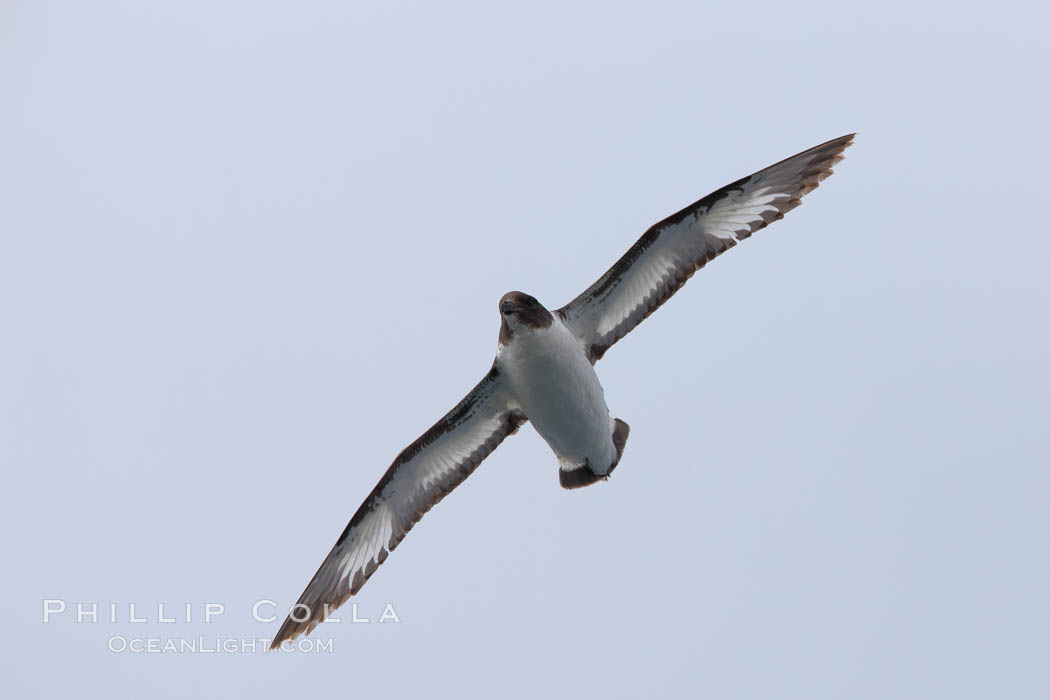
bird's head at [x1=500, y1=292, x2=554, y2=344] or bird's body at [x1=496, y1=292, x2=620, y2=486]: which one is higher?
bird's head at [x1=500, y1=292, x2=554, y2=344]

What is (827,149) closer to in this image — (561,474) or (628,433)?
(628,433)

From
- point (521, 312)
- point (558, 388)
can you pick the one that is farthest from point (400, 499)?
point (521, 312)

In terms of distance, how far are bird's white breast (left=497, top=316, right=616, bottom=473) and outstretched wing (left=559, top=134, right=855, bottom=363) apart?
565 mm

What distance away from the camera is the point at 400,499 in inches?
641

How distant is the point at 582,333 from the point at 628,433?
1.51 m

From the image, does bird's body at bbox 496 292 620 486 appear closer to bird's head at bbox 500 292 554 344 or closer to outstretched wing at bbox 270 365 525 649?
bird's head at bbox 500 292 554 344

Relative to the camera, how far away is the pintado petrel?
1445cm

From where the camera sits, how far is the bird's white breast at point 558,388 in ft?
47.0

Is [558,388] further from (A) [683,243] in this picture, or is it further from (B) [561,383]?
(A) [683,243]

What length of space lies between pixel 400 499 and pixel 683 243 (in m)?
5.39

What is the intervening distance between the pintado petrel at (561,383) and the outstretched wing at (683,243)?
1 centimetres

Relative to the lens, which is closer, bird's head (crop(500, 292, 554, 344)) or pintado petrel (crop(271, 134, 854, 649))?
bird's head (crop(500, 292, 554, 344))

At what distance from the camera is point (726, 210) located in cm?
1480

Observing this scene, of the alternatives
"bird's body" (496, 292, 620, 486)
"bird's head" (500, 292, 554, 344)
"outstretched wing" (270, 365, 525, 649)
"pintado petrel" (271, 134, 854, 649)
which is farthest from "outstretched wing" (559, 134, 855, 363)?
"outstretched wing" (270, 365, 525, 649)
